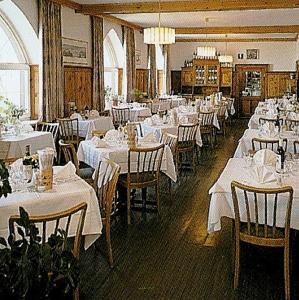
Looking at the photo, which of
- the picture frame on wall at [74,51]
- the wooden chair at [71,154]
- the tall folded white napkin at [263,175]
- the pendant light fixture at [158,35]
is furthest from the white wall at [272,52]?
the tall folded white napkin at [263,175]

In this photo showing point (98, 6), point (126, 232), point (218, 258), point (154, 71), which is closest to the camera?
point (218, 258)

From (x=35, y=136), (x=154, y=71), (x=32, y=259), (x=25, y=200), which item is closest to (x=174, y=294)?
(x=25, y=200)

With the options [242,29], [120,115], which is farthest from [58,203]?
[242,29]

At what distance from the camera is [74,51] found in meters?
11.3

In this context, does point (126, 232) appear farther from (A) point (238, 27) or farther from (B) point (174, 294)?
(A) point (238, 27)

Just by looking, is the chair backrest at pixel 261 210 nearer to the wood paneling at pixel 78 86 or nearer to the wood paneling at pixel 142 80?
the wood paneling at pixel 78 86

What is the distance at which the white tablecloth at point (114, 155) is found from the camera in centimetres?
600

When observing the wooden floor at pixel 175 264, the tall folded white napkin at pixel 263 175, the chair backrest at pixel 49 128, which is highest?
the chair backrest at pixel 49 128

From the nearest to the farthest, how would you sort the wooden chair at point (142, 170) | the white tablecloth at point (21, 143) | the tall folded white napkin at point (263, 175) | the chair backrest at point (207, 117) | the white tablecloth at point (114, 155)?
1. the tall folded white napkin at point (263, 175)
2. the wooden chair at point (142, 170)
3. the white tablecloth at point (114, 155)
4. the white tablecloth at point (21, 143)
5. the chair backrest at point (207, 117)

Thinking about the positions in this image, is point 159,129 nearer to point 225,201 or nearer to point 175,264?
point 175,264

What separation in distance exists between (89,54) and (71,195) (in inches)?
344

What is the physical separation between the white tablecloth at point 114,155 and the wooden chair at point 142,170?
0.11 metres

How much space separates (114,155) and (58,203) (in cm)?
222

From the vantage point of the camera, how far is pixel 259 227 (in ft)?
13.3
